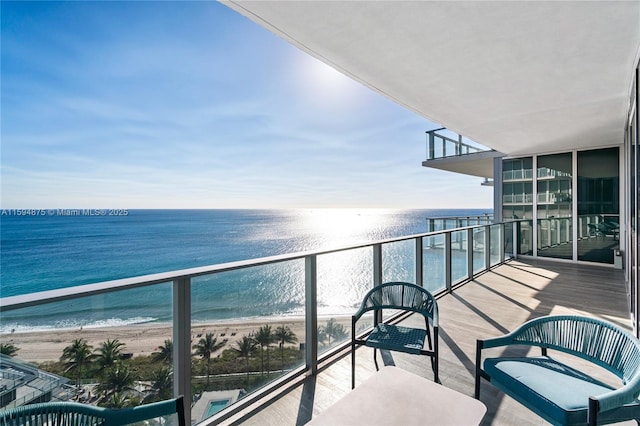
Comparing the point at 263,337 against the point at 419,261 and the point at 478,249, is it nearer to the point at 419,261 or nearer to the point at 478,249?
the point at 419,261

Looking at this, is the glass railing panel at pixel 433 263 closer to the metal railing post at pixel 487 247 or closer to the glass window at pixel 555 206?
the metal railing post at pixel 487 247

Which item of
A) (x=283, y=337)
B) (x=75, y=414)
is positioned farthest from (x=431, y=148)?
(x=75, y=414)

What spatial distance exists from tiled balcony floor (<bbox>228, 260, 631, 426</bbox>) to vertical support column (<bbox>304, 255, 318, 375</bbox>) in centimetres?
15

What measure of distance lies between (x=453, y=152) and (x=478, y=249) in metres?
4.02

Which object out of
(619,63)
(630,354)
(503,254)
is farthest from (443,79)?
(503,254)

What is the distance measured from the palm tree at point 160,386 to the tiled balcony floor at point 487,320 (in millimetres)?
516

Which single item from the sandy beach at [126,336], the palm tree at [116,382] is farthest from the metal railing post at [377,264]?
the palm tree at [116,382]

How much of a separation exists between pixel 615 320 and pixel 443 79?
3554mm

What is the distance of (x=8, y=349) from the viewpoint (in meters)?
1.13

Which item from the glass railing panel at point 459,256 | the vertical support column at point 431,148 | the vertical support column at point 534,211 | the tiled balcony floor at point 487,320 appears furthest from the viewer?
the vertical support column at point 431,148

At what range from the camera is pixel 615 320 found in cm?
358

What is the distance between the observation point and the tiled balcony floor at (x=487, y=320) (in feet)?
6.73

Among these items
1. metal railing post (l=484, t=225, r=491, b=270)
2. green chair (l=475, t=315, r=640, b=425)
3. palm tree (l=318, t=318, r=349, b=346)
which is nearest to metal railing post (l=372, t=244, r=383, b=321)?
palm tree (l=318, t=318, r=349, b=346)

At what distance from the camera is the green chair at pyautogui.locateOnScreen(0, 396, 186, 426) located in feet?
3.48
